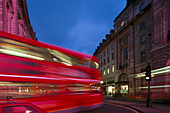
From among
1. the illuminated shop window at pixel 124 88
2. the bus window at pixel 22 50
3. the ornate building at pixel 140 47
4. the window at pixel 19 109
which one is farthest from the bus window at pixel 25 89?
the illuminated shop window at pixel 124 88

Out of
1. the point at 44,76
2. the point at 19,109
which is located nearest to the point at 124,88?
the point at 44,76

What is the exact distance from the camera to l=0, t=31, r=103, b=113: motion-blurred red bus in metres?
6.00

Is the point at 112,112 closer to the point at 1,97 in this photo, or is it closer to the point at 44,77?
the point at 44,77

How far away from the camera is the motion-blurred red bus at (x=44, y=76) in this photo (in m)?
6.00

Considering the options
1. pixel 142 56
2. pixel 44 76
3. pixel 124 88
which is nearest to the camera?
pixel 44 76

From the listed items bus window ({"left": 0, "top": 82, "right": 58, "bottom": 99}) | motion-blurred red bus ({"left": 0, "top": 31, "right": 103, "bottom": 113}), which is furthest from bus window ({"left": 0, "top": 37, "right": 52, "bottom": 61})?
bus window ({"left": 0, "top": 82, "right": 58, "bottom": 99})

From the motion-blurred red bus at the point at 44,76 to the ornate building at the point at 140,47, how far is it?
12240 millimetres

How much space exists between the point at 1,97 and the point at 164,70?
1906 centimetres

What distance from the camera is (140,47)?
103ft

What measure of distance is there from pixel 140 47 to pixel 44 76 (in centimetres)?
2800

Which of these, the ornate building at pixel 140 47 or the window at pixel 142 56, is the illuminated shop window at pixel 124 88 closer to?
the ornate building at pixel 140 47

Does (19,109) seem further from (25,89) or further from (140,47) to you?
(140,47)

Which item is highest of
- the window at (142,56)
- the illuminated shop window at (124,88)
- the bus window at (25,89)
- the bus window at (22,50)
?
the window at (142,56)

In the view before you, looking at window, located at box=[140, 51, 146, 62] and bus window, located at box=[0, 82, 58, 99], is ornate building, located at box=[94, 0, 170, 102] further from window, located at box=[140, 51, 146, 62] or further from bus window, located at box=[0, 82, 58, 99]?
bus window, located at box=[0, 82, 58, 99]
